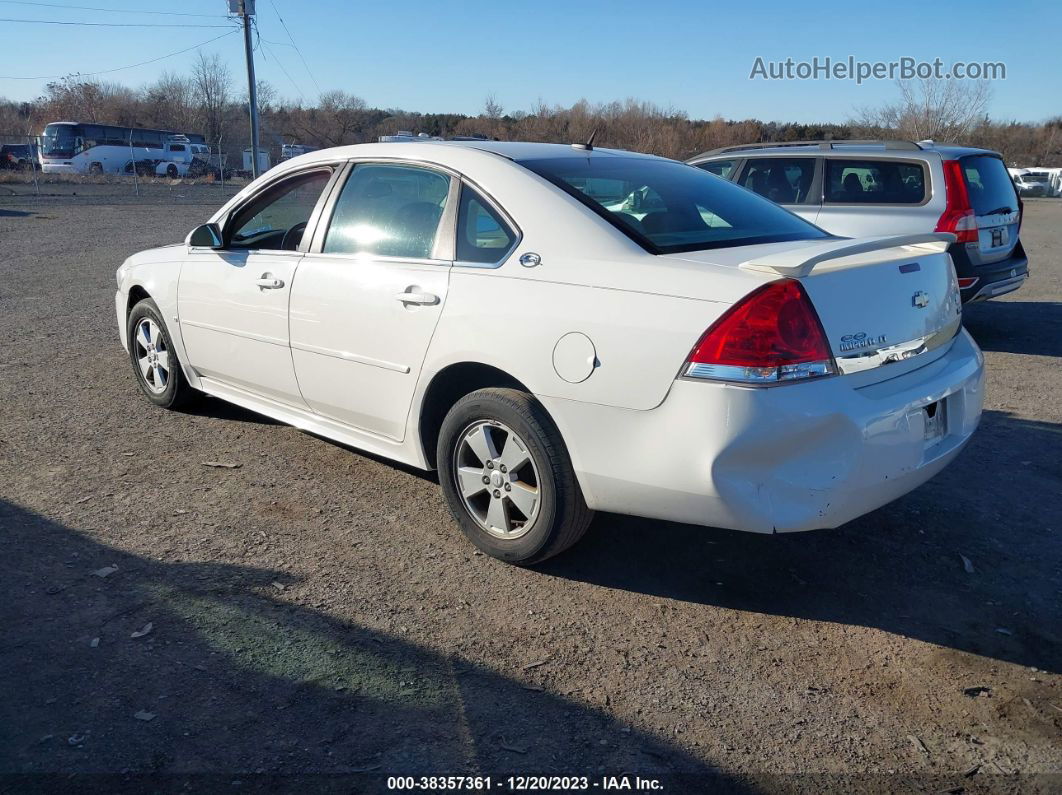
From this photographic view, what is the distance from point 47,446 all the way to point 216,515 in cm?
160

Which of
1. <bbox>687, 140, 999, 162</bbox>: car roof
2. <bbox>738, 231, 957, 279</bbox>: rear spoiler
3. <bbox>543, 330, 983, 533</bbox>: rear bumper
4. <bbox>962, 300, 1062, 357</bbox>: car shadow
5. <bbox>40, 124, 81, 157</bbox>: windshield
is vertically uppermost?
<bbox>40, 124, 81, 157</bbox>: windshield

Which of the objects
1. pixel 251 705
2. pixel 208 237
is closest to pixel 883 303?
pixel 251 705

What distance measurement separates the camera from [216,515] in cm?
421

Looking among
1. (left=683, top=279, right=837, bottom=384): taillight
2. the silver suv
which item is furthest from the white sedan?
the silver suv

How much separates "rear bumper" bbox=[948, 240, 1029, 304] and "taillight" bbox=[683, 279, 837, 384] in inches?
218

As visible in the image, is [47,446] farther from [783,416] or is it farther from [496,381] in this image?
[783,416]

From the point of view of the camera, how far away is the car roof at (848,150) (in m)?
8.23

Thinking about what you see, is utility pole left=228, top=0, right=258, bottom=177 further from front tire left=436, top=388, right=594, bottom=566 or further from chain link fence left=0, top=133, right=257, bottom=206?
front tire left=436, top=388, right=594, bottom=566

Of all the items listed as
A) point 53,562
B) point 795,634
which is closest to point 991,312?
point 795,634

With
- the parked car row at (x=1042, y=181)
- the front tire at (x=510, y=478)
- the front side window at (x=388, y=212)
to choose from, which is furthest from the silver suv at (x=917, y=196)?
the parked car row at (x=1042, y=181)

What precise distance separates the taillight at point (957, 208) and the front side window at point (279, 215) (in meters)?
5.75

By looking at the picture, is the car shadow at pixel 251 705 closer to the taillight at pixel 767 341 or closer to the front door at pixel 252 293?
the taillight at pixel 767 341

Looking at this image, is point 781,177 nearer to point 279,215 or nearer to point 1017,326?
point 1017,326

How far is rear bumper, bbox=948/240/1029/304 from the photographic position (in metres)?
7.85
